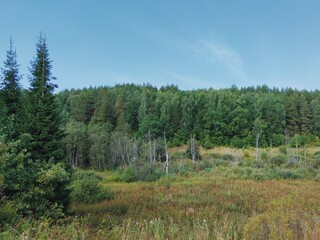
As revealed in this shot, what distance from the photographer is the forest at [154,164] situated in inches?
297

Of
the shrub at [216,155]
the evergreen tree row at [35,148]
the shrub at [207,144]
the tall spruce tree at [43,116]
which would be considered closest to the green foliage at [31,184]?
the evergreen tree row at [35,148]

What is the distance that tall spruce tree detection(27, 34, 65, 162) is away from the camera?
12.9 metres

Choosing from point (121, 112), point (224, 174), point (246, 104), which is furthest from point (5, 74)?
point (246, 104)

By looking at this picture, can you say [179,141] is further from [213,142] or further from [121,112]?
[121,112]

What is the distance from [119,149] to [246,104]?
1615 inches

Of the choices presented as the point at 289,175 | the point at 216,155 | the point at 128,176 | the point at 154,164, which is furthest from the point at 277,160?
the point at 128,176

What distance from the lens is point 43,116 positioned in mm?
13125

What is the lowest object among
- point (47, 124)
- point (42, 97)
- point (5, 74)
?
point (47, 124)

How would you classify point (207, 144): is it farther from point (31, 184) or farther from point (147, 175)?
point (31, 184)

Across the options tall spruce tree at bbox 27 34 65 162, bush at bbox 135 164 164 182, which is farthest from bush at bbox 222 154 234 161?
tall spruce tree at bbox 27 34 65 162

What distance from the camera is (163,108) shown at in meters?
76.3

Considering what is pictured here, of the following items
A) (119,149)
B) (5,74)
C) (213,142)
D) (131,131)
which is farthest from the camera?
(131,131)

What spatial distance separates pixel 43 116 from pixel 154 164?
34274 millimetres

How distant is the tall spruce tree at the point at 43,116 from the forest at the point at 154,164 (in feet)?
0.14
